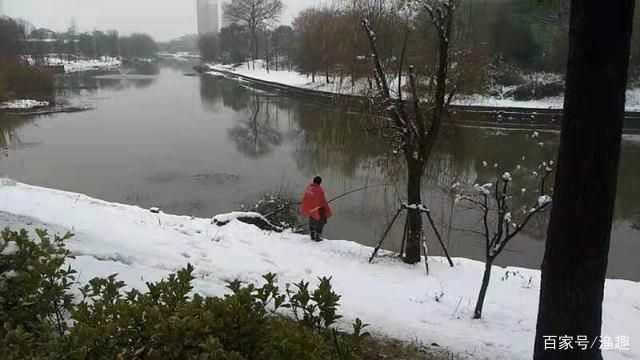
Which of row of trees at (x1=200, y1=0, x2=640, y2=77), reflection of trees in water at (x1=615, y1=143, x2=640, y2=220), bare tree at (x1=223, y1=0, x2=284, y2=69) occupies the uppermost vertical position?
bare tree at (x1=223, y1=0, x2=284, y2=69)

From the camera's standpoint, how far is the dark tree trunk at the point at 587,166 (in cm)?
287

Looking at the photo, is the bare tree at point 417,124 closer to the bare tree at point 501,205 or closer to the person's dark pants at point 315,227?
the bare tree at point 501,205

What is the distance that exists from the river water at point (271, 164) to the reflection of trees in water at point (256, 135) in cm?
5

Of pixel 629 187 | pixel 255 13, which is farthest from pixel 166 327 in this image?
pixel 255 13

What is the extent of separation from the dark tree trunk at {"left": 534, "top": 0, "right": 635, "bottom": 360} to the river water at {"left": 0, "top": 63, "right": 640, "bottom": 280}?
747cm

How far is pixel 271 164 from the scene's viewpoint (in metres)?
19.6

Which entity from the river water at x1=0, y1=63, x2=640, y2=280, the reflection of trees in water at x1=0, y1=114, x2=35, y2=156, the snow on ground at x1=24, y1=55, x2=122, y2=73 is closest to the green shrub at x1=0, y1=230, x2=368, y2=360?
the river water at x1=0, y1=63, x2=640, y2=280

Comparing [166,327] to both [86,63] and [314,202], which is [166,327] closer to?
[314,202]

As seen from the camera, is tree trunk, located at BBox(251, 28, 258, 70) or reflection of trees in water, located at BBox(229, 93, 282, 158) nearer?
reflection of trees in water, located at BBox(229, 93, 282, 158)

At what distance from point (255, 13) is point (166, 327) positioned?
82115mm

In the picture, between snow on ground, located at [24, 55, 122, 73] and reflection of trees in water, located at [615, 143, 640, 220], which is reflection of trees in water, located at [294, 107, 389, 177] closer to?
reflection of trees in water, located at [615, 143, 640, 220]

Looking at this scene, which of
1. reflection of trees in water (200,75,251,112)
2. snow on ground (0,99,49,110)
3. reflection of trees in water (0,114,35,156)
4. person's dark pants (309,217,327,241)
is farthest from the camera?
reflection of trees in water (200,75,251,112)

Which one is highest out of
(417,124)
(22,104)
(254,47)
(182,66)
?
(254,47)

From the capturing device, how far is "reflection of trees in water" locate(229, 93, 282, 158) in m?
22.5
